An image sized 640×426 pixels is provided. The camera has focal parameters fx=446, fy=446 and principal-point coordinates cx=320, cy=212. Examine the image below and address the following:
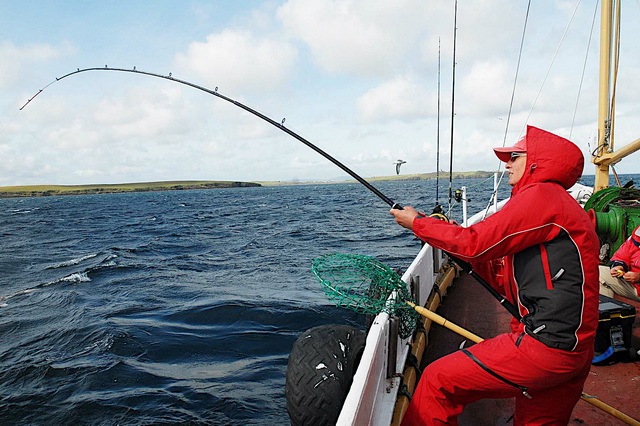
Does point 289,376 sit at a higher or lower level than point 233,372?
higher

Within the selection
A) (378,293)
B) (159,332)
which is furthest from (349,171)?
(159,332)

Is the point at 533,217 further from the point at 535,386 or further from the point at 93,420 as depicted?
the point at 93,420

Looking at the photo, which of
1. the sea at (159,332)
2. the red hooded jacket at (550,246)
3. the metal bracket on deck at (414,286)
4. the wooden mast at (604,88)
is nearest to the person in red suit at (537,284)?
the red hooded jacket at (550,246)

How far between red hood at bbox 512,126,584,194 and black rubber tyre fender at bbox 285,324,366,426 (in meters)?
1.93

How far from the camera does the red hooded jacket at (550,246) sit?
7.23ft

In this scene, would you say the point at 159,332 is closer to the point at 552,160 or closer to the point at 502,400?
the point at 502,400

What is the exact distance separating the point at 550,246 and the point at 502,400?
219cm

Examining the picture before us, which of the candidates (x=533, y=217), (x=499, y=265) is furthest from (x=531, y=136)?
(x=499, y=265)

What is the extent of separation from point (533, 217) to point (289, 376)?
7.09 ft

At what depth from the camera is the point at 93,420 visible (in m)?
5.26

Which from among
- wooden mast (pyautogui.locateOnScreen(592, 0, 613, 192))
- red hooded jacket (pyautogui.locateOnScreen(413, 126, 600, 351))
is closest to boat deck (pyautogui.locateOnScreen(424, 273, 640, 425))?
red hooded jacket (pyautogui.locateOnScreen(413, 126, 600, 351))

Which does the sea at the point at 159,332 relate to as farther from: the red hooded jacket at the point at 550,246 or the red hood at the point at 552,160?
the red hood at the point at 552,160

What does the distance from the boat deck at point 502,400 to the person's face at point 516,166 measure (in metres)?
1.77

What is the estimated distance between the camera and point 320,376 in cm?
332
